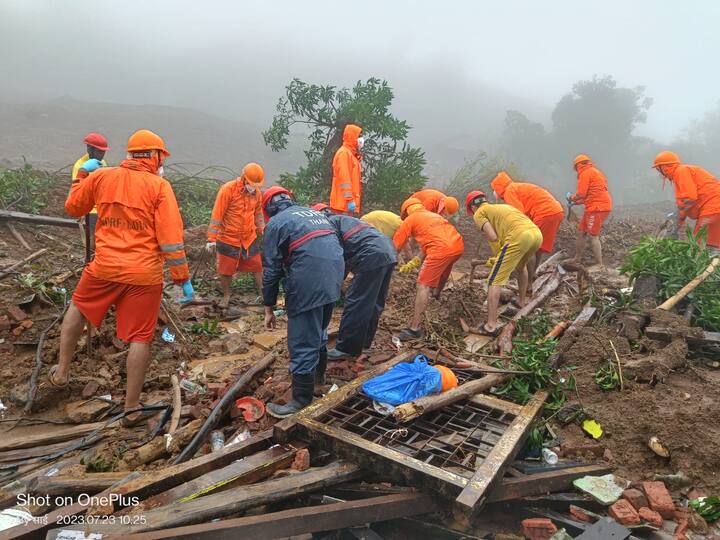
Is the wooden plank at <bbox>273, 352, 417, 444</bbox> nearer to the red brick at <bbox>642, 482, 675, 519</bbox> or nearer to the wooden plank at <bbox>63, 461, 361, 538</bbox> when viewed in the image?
the wooden plank at <bbox>63, 461, 361, 538</bbox>

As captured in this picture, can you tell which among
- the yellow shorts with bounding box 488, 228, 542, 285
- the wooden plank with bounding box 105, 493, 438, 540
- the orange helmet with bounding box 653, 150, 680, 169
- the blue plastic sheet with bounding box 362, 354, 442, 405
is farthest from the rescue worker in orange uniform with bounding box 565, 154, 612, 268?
the wooden plank with bounding box 105, 493, 438, 540

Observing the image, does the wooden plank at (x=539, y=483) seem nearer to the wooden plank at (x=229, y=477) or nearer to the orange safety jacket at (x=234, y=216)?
the wooden plank at (x=229, y=477)

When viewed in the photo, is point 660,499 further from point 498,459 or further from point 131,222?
point 131,222

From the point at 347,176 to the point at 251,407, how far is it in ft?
13.6

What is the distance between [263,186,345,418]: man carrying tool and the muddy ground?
0.39 metres

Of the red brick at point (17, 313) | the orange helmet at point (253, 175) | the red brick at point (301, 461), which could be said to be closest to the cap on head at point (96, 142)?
the orange helmet at point (253, 175)

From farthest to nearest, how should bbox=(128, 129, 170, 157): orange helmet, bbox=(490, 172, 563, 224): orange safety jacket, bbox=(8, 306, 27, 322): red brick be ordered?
bbox=(490, 172, 563, 224): orange safety jacket, bbox=(8, 306, 27, 322): red brick, bbox=(128, 129, 170, 157): orange helmet

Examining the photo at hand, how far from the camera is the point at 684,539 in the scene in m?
2.44

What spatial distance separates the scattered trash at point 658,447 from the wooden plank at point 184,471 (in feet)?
8.48

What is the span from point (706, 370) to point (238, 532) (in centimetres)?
394

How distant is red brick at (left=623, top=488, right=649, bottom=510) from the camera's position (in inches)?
105

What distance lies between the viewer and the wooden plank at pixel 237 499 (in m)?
2.20

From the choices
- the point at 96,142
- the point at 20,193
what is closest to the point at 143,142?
the point at 96,142

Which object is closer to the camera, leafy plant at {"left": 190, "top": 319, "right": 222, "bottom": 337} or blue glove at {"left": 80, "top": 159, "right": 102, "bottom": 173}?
blue glove at {"left": 80, "top": 159, "right": 102, "bottom": 173}
